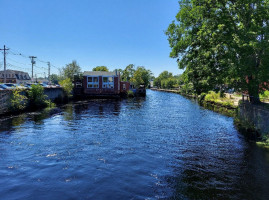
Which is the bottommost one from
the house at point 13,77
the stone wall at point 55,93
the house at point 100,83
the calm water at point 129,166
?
the calm water at point 129,166

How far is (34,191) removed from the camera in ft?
24.1

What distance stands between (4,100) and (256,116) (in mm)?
26805

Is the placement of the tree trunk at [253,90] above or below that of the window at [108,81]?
below

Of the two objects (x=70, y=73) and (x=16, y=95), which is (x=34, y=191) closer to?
(x=16, y=95)

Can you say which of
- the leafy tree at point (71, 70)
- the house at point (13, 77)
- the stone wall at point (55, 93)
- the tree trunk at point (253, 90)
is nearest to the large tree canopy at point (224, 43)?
the tree trunk at point (253, 90)

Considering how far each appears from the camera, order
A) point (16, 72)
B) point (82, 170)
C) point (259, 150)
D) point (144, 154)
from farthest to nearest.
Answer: point (16, 72), point (259, 150), point (144, 154), point (82, 170)

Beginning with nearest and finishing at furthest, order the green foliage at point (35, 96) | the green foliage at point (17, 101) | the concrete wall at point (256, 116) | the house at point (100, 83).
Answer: the concrete wall at point (256, 116), the green foliage at point (17, 101), the green foliage at point (35, 96), the house at point (100, 83)

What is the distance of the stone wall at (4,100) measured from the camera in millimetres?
23664

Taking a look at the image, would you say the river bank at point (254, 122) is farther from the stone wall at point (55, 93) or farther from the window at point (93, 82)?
the window at point (93, 82)

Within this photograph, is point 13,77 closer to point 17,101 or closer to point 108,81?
point 108,81

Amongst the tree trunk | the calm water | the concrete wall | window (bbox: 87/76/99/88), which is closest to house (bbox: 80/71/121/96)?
window (bbox: 87/76/99/88)

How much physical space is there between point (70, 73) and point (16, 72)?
170ft

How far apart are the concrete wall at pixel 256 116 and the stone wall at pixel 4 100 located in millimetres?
26354

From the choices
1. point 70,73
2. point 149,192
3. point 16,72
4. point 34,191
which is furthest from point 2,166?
point 16,72
